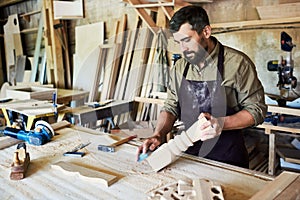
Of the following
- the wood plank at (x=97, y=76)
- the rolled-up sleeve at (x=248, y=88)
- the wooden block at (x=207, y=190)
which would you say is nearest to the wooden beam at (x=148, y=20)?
the wood plank at (x=97, y=76)

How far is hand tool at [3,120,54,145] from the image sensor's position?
4.69 feet

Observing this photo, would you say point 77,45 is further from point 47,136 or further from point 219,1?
point 47,136

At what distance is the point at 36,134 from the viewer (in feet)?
4.76

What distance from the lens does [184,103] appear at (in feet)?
5.30

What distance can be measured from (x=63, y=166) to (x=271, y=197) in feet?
2.48

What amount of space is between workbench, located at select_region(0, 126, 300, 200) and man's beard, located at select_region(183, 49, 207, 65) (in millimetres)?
516

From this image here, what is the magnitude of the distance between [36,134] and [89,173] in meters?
0.53

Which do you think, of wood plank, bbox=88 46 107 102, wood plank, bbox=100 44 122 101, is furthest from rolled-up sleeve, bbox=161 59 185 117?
wood plank, bbox=88 46 107 102

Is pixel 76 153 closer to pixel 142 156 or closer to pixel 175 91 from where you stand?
pixel 142 156

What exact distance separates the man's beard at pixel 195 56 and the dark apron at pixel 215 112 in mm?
85

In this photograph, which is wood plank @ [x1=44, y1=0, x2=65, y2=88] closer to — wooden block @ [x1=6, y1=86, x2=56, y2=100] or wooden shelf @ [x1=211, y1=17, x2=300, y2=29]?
wooden block @ [x1=6, y1=86, x2=56, y2=100]

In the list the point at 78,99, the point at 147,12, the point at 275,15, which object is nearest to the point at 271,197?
the point at 275,15

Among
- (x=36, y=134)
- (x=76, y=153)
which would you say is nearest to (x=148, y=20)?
(x=36, y=134)

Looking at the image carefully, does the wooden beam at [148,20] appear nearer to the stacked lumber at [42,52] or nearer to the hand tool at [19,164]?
the stacked lumber at [42,52]
